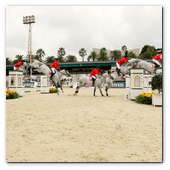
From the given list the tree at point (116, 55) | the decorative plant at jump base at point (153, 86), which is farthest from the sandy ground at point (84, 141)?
the tree at point (116, 55)

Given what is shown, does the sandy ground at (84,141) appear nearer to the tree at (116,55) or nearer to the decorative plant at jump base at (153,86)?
the decorative plant at jump base at (153,86)

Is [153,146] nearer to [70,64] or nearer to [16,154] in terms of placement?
[16,154]


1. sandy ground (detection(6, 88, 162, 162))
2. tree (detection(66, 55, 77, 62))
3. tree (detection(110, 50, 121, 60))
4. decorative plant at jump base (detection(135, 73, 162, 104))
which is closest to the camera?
sandy ground (detection(6, 88, 162, 162))

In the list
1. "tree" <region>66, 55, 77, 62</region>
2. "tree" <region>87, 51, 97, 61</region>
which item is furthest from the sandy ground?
"tree" <region>66, 55, 77, 62</region>

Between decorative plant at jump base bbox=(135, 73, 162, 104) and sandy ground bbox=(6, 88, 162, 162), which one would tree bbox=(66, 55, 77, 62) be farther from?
sandy ground bbox=(6, 88, 162, 162)

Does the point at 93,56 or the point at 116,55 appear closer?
the point at 116,55

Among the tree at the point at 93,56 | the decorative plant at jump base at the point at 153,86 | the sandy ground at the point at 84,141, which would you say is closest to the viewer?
the sandy ground at the point at 84,141

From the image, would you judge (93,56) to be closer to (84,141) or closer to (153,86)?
(153,86)

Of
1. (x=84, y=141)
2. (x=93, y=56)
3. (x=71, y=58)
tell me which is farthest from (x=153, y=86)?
(x=71, y=58)

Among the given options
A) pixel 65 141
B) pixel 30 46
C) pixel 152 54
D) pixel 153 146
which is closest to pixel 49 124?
pixel 65 141

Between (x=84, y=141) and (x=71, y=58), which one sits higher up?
(x=71, y=58)

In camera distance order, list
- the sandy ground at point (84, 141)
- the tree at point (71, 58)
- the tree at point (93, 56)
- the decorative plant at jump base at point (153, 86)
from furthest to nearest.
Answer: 1. the tree at point (71, 58)
2. the tree at point (93, 56)
3. the decorative plant at jump base at point (153, 86)
4. the sandy ground at point (84, 141)

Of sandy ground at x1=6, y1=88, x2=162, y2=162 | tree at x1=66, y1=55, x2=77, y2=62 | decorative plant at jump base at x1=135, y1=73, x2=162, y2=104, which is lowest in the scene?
sandy ground at x1=6, y1=88, x2=162, y2=162

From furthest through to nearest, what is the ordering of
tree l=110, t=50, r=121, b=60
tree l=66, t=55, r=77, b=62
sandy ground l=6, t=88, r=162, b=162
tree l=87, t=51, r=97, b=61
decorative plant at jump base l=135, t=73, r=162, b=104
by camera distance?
tree l=66, t=55, r=77, b=62 < tree l=87, t=51, r=97, b=61 < tree l=110, t=50, r=121, b=60 < decorative plant at jump base l=135, t=73, r=162, b=104 < sandy ground l=6, t=88, r=162, b=162
